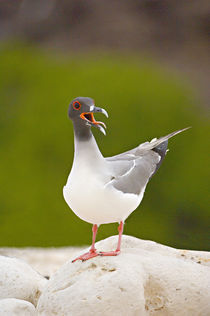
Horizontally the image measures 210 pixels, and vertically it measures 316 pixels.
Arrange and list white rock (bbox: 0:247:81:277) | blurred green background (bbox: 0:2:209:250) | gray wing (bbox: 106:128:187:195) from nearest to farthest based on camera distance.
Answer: gray wing (bbox: 106:128:187:195) → blurred green background (bbox: 0:2:209:250) → white rock (bbox: 0:247:81:277)

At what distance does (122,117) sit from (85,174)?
5.31 ft

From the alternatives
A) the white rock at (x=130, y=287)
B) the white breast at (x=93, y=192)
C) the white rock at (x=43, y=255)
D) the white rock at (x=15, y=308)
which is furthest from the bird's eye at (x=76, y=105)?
the white rock at (x=43, y=255)

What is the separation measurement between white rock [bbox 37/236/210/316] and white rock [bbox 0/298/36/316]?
0.10 m

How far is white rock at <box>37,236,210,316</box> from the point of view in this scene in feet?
4.82

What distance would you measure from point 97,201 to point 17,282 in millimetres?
549

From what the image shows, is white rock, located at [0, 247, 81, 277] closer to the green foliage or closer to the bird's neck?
the green foliage

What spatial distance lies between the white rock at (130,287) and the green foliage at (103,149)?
1362mm

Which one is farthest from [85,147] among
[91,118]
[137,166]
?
[137,166]

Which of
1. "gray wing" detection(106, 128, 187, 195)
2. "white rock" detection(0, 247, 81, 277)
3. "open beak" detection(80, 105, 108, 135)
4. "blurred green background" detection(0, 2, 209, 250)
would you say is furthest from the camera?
"white rock" detection(0, 247, 81, 277)

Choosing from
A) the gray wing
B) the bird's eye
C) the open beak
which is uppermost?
the bird's eye

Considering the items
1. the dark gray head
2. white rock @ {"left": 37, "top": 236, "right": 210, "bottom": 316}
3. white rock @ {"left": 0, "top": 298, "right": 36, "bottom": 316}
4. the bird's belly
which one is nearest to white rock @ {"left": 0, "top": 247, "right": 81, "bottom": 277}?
white rock @ {"left": 0, "top": 298, "right": 36, "bottom": 316}

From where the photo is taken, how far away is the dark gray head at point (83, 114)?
4.74 ft

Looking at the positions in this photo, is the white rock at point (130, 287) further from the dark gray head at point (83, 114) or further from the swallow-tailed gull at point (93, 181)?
the dark gray head at point (83, 114)

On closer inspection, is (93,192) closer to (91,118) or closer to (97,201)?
(97,201)
